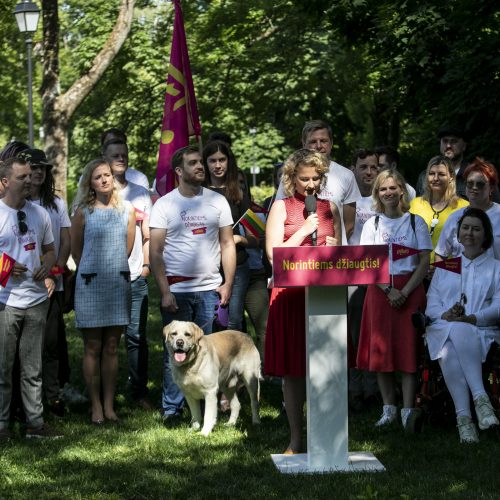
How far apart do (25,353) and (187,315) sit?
4.40 ft

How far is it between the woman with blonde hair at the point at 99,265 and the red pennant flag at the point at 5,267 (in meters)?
1.11

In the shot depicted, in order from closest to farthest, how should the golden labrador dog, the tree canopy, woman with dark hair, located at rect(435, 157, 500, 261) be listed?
the golden labrador dog
woman with dark hair, located at rect(435, 157, 500, 261)
the tree canopy

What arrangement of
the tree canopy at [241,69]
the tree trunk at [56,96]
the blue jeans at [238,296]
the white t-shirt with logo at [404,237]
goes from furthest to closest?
the tree canopy at [241,69], the tree trunk at [56,96], the blue jeans at [238,296], the white t-shirt with logo at [404,237]

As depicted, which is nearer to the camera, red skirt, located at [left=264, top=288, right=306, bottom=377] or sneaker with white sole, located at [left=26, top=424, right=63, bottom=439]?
red skirt, located at [left=264, top=288, right=306, bottom=377]

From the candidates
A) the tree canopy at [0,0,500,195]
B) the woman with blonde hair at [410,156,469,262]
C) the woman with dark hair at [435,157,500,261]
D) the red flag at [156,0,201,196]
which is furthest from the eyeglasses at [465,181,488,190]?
the tree canopy at [0,0,500,195]

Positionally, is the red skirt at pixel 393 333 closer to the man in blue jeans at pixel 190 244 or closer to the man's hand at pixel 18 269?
the man in blue jeans at pixel 190 244

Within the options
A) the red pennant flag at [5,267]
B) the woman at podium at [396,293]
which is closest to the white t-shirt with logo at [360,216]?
the woman at podium at [396,293]

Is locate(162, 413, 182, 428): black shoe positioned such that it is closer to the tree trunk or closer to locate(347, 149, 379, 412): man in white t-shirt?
locate(347, 149, 379, 412): man in white t-shirt

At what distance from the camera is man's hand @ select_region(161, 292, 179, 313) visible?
8414 mm

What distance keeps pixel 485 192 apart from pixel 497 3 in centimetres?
543

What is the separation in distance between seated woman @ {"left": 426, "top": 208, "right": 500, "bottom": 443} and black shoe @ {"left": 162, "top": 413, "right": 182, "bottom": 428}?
214 cm

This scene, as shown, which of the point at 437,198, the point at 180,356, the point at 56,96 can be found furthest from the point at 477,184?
the point at 56,96

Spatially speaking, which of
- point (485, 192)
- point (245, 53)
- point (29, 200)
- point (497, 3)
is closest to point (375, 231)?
point (485, 192)

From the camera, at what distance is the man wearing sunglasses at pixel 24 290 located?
778cm
